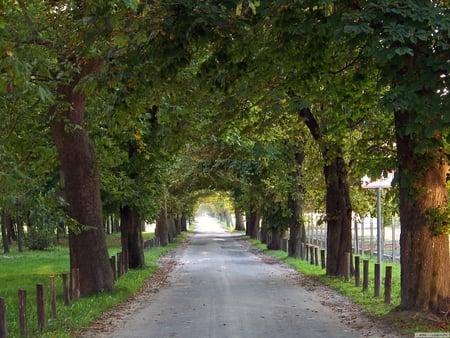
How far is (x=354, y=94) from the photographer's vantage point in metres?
12.0

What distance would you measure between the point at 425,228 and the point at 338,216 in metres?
9.01

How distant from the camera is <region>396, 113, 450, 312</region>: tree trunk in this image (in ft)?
33.7

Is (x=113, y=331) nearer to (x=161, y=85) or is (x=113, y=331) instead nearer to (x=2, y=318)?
(x=2, y=318)

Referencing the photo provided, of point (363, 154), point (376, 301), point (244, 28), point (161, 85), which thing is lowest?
point (376, 301)

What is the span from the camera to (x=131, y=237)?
24.2 metres

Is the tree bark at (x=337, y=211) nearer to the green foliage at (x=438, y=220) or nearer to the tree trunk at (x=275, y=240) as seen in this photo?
the green foliage at (x=438, y=220)

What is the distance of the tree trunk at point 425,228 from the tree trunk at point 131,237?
14.9m

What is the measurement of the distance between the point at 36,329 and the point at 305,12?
662cm

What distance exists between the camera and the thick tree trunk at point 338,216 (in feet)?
61.9

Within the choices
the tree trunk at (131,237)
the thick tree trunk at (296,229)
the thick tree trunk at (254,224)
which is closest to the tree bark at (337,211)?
the tree trunk at (131,237)

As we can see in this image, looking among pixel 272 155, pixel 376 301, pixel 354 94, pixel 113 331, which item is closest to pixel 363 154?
pixel 354 94

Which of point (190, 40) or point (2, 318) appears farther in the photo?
point (190, 40)

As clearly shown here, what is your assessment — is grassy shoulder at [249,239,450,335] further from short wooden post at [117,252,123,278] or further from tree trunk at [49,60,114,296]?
short wooden post at [117,252,123,278]

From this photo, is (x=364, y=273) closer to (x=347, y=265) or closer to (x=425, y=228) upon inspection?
(x=347, y=265)
